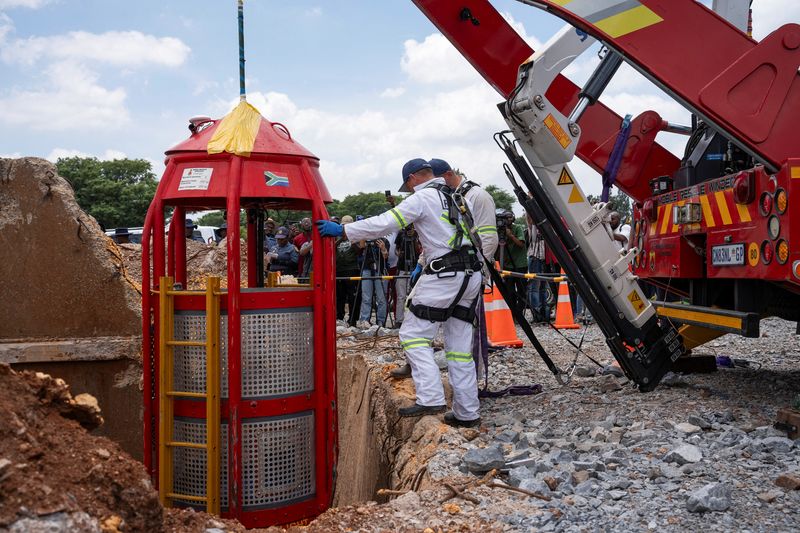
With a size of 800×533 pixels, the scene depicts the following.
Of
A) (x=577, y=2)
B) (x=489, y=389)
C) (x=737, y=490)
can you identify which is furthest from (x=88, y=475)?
(x=489, y=389)

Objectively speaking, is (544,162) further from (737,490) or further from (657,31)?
(737,490)

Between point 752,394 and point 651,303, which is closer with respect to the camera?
point 752,394

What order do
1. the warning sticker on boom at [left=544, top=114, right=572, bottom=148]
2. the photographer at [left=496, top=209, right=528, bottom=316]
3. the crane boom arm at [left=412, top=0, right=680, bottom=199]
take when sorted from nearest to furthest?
the warning sticker on boom at [left=544, top=114, right=572, bottom=148] → the crane boom arm at [left=412, top=0, right=680, bottom=199] → the photographer at [left=496, top=209, right=528, bottom=316]

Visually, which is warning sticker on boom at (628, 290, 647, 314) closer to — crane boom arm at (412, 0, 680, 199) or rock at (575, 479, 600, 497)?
crane boom arm at (412, 0, 680, 199)

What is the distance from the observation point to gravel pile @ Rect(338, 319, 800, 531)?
3.38 m

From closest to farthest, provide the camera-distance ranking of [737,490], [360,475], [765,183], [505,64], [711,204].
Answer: [737,490] < [765,183] < [711,204] < [505,64] < [360,475]

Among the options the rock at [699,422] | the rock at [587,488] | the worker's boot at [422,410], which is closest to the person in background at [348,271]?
the worker's boot at [422,410]

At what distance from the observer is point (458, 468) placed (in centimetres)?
429

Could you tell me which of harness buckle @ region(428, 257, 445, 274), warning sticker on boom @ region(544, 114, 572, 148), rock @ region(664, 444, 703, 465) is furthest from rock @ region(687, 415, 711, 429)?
warning sticker on boom @ region(544, 114, 572, 148)

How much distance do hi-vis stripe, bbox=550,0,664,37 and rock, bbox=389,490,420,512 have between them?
3117mm

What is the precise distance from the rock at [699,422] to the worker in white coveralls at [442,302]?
4.86 feet

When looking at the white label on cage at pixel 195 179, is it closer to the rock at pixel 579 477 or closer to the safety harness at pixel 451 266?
the safety harness at pixel 451 266

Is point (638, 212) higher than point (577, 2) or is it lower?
lower

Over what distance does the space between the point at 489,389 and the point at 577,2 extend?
11.8 feet
